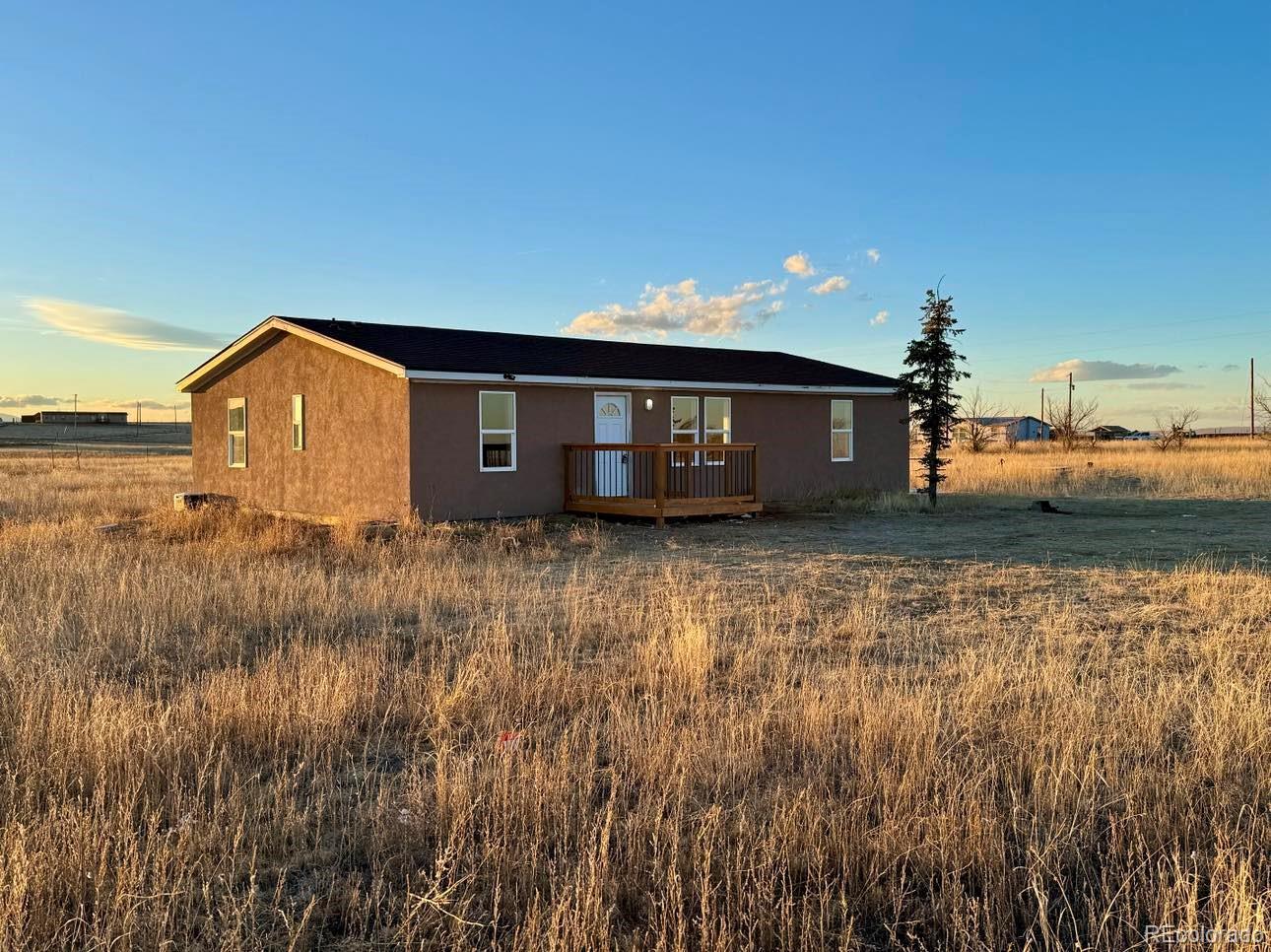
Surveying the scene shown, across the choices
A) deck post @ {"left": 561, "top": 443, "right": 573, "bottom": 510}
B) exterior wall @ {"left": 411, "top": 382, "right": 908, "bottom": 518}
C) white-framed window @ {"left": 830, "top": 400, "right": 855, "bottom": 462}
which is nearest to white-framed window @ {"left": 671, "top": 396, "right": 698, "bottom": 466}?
exterior wall @ {"left": 411, "top": 382, "right": 908, "bottom": 518}

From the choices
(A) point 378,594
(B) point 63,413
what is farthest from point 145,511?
(B) point 63,413

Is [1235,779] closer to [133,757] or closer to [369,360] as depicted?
[133,757]

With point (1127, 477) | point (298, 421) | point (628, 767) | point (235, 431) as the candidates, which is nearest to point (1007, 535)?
point (628, 767)

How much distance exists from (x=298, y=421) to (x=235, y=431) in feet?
10.2

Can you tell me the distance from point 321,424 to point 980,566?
11942mm

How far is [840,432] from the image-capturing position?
2156 centimetres

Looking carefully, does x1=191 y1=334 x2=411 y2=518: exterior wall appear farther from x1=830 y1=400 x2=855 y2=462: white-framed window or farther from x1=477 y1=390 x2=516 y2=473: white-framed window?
x1=830 y1=400 x2=855 y2=462: white-framed window

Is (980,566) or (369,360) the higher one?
(369,360)

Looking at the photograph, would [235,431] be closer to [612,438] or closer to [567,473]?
[567,473]

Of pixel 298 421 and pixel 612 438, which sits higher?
pixel 298 421

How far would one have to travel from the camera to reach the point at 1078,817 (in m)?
3.85

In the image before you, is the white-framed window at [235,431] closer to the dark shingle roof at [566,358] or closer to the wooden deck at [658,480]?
the dark shingle roof at [566,358]

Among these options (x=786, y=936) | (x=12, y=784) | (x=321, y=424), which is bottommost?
(x=786, y=936)

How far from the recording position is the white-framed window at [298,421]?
18.0 metres
